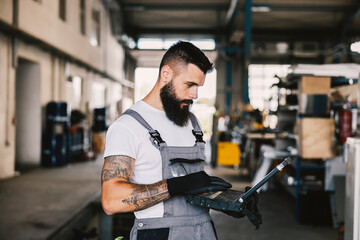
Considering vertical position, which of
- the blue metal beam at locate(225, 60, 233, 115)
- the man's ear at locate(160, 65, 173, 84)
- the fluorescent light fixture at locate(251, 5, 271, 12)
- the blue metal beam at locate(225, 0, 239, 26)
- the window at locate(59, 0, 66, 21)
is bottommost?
the man's ear at locate(160, 65, 173, 84)

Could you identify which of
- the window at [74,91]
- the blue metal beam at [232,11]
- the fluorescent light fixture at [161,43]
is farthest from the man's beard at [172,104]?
the fluorescent light fixture at [161,43]

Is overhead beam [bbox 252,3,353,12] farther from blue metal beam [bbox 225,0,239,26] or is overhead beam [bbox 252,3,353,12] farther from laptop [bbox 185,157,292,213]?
laptop [bbox 185,157,292,213]

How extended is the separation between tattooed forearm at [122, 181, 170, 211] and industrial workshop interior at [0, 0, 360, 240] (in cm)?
30

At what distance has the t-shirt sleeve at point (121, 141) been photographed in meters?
1.46

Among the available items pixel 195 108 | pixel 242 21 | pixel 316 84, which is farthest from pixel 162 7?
pixel 316 84

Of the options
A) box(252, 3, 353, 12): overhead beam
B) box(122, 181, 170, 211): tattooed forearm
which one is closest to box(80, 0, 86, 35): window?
box(252, 3, 353, 12): overhead beam

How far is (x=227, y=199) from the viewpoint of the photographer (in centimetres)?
142

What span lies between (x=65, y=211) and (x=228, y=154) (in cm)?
521

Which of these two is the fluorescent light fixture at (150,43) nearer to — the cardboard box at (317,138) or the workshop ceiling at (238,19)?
the workshop ceiling at (238,19)

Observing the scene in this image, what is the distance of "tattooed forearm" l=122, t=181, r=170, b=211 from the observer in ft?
4.65

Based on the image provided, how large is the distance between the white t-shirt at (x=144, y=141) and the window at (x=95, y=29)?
11.3 meters

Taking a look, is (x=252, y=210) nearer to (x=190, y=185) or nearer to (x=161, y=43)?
(x=190, y=185)

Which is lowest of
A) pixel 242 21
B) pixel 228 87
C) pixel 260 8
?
pixel 228 87

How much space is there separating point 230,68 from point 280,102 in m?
11.5
